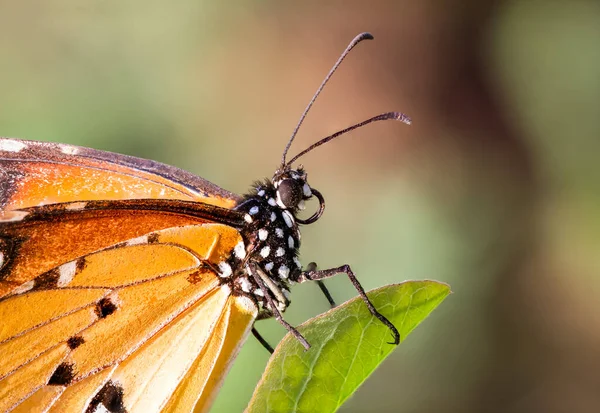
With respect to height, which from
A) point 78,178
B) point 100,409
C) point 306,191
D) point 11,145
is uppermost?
point 11,145

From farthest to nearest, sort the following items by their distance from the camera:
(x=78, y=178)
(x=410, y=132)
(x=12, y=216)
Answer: (x=410, y=132), (x=78, y=178), (x=12, y=216)

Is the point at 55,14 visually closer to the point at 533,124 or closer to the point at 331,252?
the point at 331,252

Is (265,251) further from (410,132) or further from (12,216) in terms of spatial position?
(410,132)

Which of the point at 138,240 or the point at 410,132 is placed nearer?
the point at 138,240

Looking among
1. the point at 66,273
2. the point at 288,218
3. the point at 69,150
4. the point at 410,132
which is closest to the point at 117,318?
the point at 66,273

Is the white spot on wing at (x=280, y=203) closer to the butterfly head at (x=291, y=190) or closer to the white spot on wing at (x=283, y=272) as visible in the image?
the butterfly head at (x=291, y=190)

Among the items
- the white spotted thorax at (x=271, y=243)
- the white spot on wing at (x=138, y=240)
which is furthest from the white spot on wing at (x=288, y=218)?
the white spot on wing at (x=138, y=240)

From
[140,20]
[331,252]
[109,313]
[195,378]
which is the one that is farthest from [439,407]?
[140,20]
